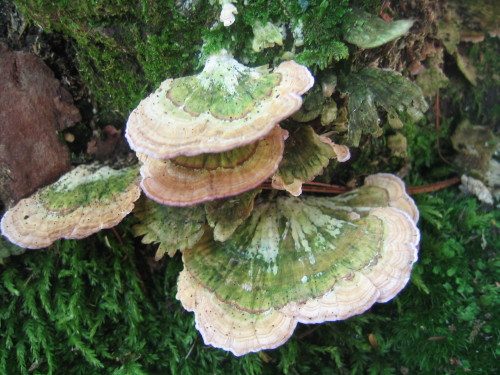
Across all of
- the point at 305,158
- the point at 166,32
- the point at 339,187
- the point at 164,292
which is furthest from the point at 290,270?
the point at 166,32

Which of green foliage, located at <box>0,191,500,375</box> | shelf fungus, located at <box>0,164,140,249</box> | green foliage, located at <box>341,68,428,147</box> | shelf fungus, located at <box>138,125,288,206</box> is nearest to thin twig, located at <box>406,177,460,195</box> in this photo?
green foliage, located at <box>0,191,500,375</box>

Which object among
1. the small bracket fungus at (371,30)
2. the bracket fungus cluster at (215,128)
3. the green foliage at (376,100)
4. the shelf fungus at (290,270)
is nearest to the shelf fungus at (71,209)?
the bracket fungus cluster at (215,128)

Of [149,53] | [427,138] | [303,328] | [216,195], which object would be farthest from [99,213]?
[427,138]

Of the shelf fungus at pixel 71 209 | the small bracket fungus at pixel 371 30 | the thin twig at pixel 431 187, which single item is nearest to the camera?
the small bracket fungus at pixel 371 30

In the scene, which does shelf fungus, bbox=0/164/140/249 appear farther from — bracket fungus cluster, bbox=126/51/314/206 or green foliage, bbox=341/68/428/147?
green foliage, bbox=341/68/428/147

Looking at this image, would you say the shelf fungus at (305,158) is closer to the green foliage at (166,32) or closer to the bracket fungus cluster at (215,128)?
the bracket fungus cluster at (215,128)

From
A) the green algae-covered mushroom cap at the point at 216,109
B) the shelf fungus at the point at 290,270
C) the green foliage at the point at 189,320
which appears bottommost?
the green foliage at the point at 189,320

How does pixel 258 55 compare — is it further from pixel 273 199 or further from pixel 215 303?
pixel 215 303
